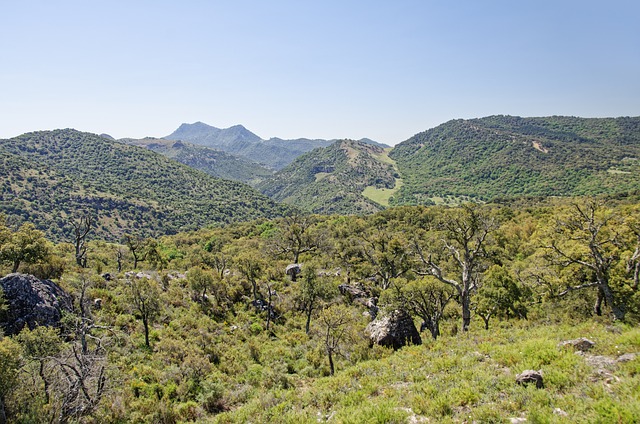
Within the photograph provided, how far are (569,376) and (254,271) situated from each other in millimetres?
37055

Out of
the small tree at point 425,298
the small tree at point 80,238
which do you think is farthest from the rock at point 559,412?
the small tree at point 80,238

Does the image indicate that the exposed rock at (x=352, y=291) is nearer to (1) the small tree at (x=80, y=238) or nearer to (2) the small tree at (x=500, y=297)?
(2) the small tree at (x=500, y=297)

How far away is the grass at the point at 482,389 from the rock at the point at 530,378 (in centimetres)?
20

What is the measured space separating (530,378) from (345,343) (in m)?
17.0

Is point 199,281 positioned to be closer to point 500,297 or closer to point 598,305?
point 500,297

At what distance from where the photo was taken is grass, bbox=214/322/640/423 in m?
7.73

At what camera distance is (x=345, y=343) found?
80.9 feet

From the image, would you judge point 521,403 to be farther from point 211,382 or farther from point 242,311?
point 242,311

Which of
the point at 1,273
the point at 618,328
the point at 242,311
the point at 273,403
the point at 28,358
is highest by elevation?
the point at 1,273

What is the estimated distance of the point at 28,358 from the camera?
1457 centimetres

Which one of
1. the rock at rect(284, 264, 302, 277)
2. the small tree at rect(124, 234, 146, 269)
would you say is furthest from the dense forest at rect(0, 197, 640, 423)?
the small tree at rect(124, 234, 146, 269)

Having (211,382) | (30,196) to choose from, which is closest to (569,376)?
(211,382)

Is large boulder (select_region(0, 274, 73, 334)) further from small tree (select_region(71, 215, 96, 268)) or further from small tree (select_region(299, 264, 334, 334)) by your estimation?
small tree (select_region(299, 264, 334, 334))

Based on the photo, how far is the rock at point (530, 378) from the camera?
362 inches
